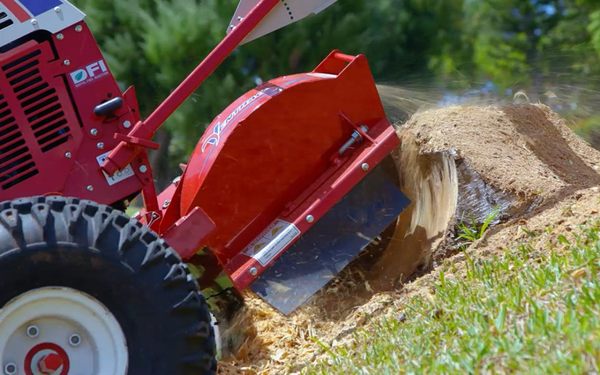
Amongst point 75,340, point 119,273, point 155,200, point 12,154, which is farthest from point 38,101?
point 75,340

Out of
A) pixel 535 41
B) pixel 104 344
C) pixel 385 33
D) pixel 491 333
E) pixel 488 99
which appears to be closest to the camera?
pixel 491 333

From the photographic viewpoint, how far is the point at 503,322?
3705 millimetres

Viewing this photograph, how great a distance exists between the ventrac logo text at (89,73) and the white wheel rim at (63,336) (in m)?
1.05

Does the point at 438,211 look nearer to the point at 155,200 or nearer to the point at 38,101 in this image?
the point at 155,200

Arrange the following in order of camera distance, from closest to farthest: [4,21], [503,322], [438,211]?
1. [503,322]
2. [4,21]
3. [438,211]

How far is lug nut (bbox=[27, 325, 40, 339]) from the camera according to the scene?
4082mm

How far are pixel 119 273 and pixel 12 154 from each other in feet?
2.92

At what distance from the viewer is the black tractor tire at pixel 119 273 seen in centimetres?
401

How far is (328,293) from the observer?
529cm

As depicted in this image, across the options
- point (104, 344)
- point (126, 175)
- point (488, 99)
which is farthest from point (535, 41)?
point (104, 344)

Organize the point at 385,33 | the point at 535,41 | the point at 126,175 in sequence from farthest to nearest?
the point at 385,33
the point at 535,41
the point at 126,175

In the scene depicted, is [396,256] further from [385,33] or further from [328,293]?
[385,33]

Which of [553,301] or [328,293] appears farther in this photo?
[328,293]

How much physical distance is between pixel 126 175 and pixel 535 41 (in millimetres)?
6887
